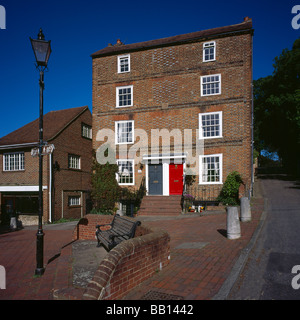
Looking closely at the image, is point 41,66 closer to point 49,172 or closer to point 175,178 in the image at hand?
point 175,178

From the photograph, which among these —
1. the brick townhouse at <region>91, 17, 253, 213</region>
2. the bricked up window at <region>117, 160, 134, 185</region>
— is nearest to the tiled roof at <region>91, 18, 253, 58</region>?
the brick townhouse at <region>91, 17, 253, 213</region>

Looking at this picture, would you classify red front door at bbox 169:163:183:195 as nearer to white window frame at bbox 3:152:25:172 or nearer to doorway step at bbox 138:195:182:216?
doorway step at bbox 138:195:182:216

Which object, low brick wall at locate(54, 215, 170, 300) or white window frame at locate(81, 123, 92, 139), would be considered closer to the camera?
low brick wall at locate(54, 215, 170, 300)

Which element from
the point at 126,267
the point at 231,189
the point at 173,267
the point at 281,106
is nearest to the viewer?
the point at 126,267

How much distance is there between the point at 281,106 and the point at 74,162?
2384cm

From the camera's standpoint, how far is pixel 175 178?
18.0 metres

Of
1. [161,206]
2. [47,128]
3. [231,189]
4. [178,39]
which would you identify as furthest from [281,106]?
[47,128]

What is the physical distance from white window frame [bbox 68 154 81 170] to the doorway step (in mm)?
8953

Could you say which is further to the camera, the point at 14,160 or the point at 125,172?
the point at 14,160

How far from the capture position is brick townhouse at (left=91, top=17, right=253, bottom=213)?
17.1 metres

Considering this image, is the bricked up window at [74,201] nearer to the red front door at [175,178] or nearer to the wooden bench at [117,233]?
the red front door at [175,178]

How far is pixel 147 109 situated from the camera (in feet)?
62.9
